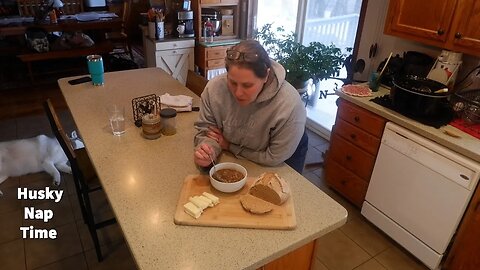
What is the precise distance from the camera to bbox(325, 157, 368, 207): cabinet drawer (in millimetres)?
2332

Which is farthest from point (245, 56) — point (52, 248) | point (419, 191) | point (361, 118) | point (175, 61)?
point (175, 61)

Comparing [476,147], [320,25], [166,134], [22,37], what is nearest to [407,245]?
[476,147]

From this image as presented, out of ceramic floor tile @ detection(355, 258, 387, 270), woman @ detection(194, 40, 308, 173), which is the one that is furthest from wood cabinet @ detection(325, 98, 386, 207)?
woman @ detection(194, 40, 308, 173)

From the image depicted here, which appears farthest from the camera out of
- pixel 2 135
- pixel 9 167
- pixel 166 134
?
pixel 2 135

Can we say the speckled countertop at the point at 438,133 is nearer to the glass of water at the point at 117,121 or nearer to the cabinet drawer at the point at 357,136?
the cabinet drawer at the point at 357,136

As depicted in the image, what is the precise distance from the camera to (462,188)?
1.69 meters

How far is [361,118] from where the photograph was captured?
2180mm

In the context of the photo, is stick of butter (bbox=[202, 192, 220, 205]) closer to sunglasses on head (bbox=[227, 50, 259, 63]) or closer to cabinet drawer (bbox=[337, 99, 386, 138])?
sunglasses on head (bbox=[227, 50, 259, 63])

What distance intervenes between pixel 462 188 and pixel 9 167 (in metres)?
3.01

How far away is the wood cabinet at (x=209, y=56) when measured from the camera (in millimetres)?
3882

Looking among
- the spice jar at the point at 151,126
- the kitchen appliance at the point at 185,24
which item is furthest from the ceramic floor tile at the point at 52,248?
the kitchen appliance at the point at 185,24

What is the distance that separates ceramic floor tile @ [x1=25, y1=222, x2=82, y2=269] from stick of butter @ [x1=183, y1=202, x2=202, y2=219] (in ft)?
4.14

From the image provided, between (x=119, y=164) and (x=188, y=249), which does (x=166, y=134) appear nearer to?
(x=119, y=164)

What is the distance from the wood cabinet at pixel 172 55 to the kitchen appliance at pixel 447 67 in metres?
2.64
